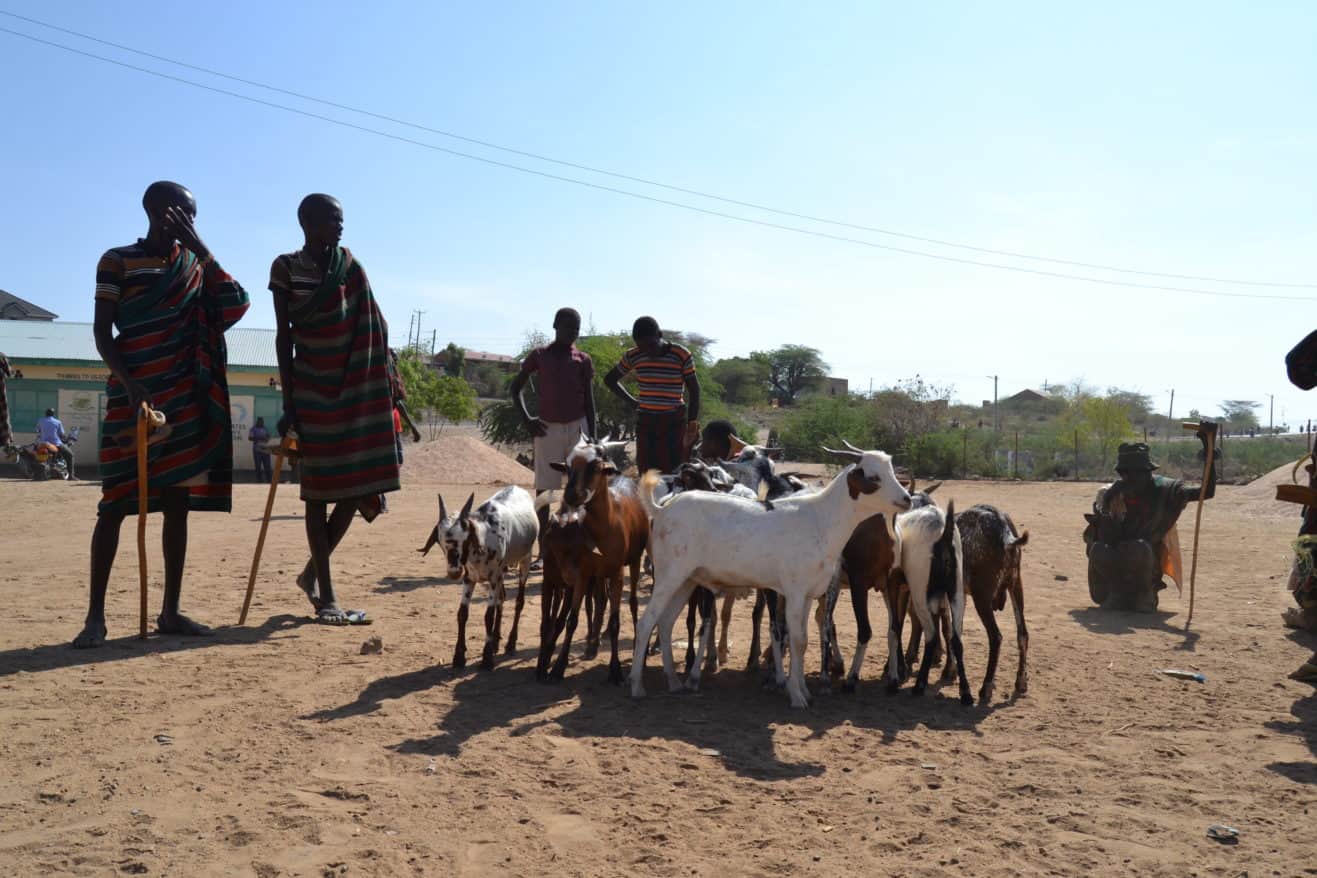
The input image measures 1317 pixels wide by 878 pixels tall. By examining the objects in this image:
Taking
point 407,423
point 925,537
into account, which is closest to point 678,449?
point 407,423

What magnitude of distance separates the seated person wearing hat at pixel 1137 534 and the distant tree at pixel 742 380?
47.0 meters

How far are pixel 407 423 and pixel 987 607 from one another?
4.46 meters

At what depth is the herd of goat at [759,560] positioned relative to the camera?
229 inches

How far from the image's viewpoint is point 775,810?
4.25 metres

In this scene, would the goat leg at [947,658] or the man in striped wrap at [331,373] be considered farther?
the man in striped wrap at [331,373]

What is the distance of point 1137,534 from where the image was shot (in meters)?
9.80

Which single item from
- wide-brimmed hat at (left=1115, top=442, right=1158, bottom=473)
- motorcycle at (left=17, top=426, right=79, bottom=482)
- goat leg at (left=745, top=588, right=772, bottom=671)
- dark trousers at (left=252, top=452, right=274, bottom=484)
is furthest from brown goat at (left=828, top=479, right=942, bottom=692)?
dark trousers at (left=252, top=452, right=274, bottom=484)

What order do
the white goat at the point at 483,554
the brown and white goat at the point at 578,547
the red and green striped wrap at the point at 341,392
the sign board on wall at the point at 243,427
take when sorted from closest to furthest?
the brown and white goat at the point at 578,547, the white goat at the point at 483,554, the red and green striped wrap at the point at 341,392, the sign board on wall at the point at 243,427

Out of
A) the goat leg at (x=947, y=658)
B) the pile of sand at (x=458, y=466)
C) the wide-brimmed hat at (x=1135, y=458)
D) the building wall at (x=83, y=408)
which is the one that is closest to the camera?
the goat leg at (x=947, y=658)

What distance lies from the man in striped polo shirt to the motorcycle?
19059 mm

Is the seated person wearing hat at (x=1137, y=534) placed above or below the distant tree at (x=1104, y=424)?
below

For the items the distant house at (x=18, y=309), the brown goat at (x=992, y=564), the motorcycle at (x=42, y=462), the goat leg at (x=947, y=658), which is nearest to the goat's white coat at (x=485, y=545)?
the goat leg at (x=947, y=658)

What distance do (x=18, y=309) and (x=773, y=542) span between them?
5319cm

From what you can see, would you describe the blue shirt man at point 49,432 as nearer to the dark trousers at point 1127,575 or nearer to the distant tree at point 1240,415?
the dark trousers at point 1127,575
